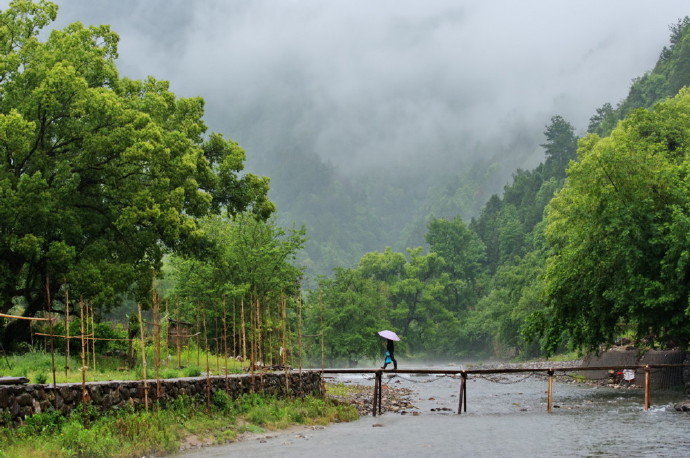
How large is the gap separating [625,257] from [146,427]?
22585mm

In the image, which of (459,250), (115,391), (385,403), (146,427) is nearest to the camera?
(146,427)

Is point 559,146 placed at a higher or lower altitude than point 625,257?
higher

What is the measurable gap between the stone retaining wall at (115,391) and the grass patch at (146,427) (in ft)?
0.95

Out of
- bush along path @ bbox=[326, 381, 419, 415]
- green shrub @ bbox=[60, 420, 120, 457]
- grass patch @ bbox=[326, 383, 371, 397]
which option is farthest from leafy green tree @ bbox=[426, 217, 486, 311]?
green shrub @ bbox=[60, 420, 120, 457]

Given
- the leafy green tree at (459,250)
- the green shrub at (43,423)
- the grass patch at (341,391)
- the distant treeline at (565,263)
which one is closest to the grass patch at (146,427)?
the green shrub at (43,423)

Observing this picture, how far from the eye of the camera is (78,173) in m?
29.7

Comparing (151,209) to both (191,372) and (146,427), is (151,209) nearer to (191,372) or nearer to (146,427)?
(191,372)

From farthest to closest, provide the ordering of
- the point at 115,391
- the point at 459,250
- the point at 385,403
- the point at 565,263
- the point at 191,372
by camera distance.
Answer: the point at 459,250
the point at 565,263
the point at 385,403
the point at 191,372
the point at 115,391

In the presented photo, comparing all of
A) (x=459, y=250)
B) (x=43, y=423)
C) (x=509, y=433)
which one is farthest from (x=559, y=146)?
(x=43, y=423)

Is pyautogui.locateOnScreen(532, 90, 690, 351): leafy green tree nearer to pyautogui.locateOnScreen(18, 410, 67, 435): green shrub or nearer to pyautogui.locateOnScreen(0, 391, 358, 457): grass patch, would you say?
pyautogui.locateOnScreen(0, 391, 358, 457): grass patch

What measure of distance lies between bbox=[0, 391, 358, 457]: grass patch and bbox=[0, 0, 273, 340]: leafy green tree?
7.32 metres

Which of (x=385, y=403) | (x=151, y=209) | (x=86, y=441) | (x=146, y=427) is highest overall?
(x=151, y=209)

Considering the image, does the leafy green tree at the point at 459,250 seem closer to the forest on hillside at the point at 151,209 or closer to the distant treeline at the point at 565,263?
the distant treeline at the point at 565,263

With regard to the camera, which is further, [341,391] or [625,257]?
[341,391]
